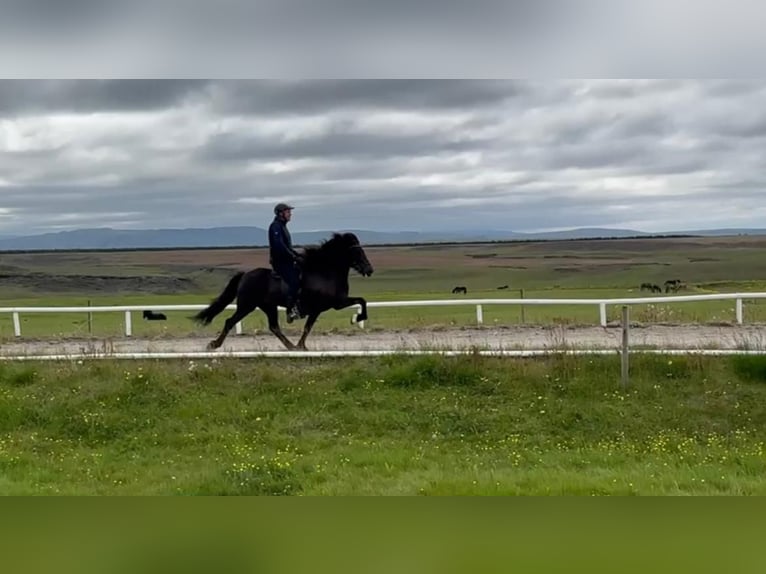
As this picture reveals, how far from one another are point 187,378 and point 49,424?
186 cm

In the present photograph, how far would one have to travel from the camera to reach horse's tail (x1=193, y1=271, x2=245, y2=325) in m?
13.2

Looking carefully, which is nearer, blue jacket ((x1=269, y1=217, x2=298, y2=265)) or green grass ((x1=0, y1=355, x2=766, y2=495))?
green grass ((x1=0, y1=355, x2=766, y2=495))

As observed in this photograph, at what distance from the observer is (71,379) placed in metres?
11.6

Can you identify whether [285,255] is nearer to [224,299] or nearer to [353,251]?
[353,251]

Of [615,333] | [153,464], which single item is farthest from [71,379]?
[615,333]

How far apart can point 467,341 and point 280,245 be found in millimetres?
3671

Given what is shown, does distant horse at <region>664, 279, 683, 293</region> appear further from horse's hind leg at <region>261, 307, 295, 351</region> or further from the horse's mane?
horse's hind leg at <region>261, 307, 295, 351</region>

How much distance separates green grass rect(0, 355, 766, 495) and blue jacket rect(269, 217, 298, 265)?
154 cm

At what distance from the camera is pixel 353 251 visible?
12781 mm

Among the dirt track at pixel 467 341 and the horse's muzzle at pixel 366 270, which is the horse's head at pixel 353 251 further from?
the dirt track at pixel 467 341

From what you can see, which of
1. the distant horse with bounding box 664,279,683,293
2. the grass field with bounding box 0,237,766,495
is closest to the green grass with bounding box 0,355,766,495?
the grass field with bounding box 0,237,766,495

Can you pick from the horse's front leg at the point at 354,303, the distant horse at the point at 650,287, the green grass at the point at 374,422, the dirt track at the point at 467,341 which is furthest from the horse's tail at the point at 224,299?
the distant horse at the point at 650,287

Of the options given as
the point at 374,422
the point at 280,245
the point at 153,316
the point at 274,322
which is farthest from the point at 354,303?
the point at 153,316

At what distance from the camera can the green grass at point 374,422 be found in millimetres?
7844
